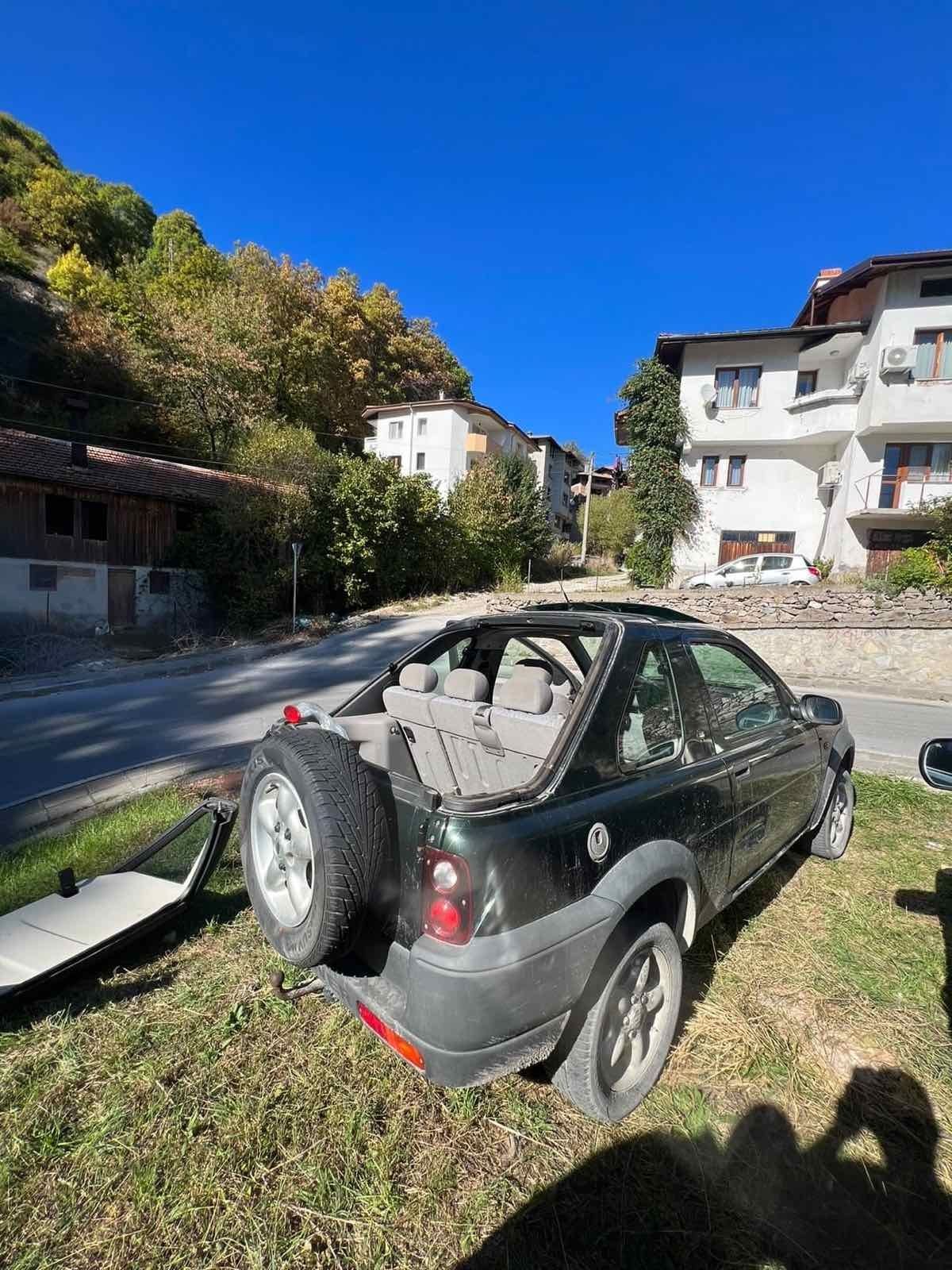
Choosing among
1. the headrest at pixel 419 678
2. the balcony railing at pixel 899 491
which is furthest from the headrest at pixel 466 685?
the balcony railing at pixel 899 491

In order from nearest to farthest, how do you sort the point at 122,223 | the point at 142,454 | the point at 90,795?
the point at 90,795
the point at 142,454
the point at 122,223

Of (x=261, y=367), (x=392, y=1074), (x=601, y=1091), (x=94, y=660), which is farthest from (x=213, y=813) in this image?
(x=261, y=367)

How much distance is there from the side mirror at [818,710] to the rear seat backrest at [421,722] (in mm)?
2242

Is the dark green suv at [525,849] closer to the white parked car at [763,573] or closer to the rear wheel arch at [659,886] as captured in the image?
the rear wheel arch at [659,886]

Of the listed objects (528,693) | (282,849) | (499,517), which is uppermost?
(499,517)

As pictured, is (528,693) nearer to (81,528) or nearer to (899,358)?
(81,528)

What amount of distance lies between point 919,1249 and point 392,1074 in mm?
1700

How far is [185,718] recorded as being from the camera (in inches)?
324

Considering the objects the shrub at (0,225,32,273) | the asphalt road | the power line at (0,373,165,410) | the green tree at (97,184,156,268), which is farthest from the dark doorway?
the green tree at (97,184,156,268)

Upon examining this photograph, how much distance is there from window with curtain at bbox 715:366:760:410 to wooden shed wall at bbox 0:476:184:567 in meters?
21.9

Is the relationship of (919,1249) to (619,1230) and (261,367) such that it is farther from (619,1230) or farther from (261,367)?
(261,367)

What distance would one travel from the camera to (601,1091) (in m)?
2.00

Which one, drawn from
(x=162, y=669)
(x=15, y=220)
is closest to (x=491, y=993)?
(x=162, y=669)

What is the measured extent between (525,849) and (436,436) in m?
36.4
